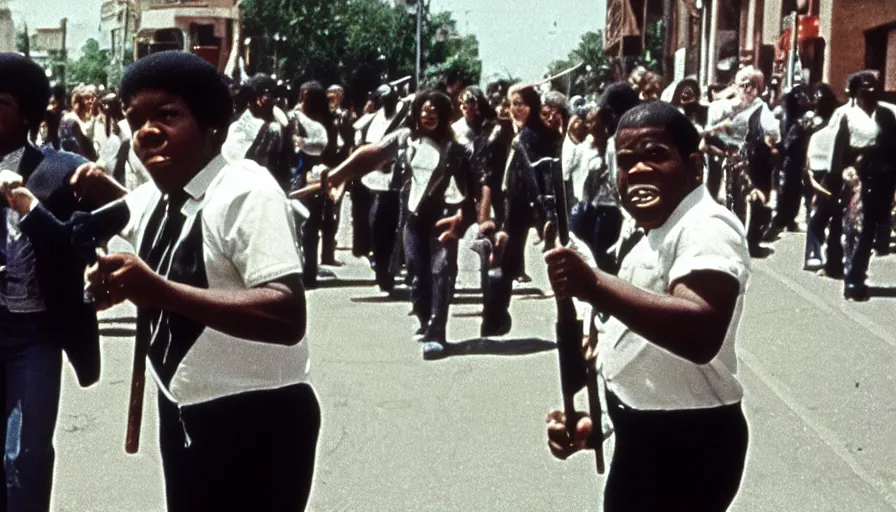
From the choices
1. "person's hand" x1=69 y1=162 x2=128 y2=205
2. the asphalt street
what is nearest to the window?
the asphalt street

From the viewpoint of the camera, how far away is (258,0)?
314 ft

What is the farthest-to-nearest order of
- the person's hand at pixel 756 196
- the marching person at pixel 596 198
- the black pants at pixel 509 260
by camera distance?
the person's hand at pixel 756 196 < the marching person at pixel 596 198 < the black pants at pixel 509 260

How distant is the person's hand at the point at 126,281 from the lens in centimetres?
330

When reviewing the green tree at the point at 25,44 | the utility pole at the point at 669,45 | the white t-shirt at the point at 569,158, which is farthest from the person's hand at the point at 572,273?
the utility pole at the point at 669,45

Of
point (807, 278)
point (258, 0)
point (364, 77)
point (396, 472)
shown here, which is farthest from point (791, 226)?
point (364, 77)

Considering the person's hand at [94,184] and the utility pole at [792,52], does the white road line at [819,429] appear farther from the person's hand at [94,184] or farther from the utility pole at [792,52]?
the utility pole at [792,52]

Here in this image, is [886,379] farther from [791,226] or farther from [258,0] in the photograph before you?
[258,0]

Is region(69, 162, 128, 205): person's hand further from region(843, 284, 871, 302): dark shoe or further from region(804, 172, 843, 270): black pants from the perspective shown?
region(804, 172, 843, 270): black pants

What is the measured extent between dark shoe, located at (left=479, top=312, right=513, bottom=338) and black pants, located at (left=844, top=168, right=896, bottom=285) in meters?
3.38

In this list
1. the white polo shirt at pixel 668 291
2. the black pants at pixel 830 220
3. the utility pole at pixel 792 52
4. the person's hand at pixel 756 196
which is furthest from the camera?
the utility pole at pixel 792 52

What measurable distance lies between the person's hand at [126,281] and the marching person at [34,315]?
1633mm

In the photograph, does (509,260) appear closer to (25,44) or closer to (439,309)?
(439,309)

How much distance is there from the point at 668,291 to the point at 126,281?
115cm

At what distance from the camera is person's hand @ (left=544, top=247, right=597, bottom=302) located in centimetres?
348
